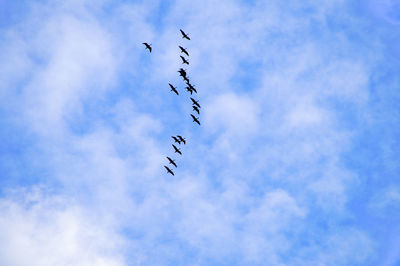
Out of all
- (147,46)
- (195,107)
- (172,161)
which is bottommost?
(172,161)

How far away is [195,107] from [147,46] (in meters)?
26.0

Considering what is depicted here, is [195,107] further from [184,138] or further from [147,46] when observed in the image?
[147,46]

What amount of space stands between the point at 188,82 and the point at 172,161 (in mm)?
27490

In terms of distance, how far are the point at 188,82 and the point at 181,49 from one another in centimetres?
1129

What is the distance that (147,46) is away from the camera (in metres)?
149

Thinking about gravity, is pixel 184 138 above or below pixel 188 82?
below

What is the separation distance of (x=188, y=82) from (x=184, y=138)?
19171mm

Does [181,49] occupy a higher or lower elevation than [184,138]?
higher

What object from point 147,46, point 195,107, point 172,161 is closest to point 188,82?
point 195,107

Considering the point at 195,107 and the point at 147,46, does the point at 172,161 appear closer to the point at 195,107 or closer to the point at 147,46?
the point at 195,107

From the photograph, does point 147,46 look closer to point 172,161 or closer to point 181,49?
point 181,49

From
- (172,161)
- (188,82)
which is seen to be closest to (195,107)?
(188,82)

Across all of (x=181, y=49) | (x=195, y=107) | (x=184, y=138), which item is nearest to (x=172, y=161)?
(x=184, y=138)

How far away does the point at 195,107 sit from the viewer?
504 feet
